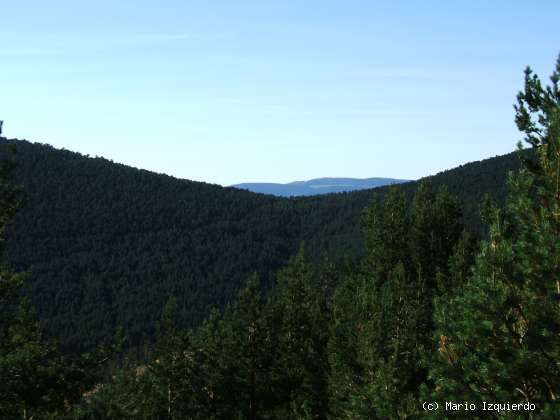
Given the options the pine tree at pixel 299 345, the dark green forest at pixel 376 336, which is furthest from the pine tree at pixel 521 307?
the pine tree at pixel 299 345

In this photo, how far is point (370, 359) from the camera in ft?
82.0

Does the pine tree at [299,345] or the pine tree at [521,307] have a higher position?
the pine tree at [521,307]

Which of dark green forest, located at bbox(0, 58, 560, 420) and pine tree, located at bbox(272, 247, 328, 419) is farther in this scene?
pine tree, located at bbox(272, 247, 328, 419)

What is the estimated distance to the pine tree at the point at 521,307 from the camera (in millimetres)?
11852

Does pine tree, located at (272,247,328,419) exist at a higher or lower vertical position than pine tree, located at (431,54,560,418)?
lower

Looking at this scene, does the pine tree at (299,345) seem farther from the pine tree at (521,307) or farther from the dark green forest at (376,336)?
the pine tree at (521,307)

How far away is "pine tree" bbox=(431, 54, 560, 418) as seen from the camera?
38.9 feet

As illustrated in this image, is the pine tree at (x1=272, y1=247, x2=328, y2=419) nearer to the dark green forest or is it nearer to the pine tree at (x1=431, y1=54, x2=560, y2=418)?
the dark green forest

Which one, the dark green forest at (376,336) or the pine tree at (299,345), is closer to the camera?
the dark green forest at (376,336)

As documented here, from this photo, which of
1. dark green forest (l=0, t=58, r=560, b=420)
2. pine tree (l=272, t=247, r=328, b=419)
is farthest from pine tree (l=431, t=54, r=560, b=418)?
pine tree (l=272, t=247, r=328, b=419)

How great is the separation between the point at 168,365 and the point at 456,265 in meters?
20.0

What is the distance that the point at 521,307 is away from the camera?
12.5 meters

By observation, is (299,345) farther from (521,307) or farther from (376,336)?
(521,307)

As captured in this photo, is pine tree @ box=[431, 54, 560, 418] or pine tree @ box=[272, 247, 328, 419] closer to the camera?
pine tree @ box=[431, 54, 560, 418]
